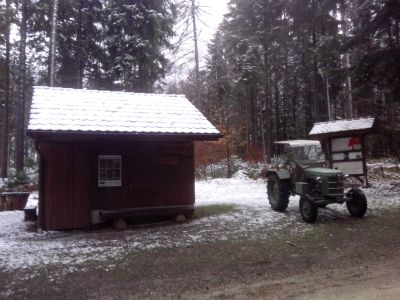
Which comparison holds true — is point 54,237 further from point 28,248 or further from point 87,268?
point 87,268

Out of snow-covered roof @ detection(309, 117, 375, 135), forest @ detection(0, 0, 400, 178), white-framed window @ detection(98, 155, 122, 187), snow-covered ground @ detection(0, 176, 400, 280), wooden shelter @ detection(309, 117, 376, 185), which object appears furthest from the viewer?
forest @ detection(0, 0, 400, 178)

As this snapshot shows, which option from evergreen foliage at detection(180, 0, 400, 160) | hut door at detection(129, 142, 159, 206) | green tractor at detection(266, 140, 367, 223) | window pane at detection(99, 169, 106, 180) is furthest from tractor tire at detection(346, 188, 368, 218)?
window pane at detection(99, 169, 106, 180)

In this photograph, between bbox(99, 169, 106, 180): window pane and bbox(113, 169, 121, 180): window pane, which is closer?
bbox(99, 169, 106, 180): window pane

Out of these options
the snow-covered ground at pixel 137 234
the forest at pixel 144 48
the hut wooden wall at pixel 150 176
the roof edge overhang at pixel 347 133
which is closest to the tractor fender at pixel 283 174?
the snow-covered ground at pixel 137 234

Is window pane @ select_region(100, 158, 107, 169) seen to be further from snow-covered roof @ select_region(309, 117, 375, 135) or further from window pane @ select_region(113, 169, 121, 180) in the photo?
snow-covered roof @ select_region(309, 117, 375, 135)

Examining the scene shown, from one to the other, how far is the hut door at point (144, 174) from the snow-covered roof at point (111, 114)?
87 centimetres

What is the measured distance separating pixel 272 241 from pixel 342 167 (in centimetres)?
853

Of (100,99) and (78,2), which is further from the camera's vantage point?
(78,2)

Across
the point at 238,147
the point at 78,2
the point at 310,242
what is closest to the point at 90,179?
the point at 310,242

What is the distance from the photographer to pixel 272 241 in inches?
396

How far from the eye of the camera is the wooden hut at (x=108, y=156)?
466 inches

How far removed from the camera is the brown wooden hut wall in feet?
39.0

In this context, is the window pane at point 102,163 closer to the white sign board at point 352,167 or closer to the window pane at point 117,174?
the window pane at point 117,174

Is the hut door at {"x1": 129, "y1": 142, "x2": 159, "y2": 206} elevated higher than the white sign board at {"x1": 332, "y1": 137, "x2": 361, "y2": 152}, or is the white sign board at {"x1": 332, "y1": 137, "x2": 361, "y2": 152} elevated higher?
the white sign board at {"x1": 332, "y1": 137, "x2": 361, "y2": 152}
